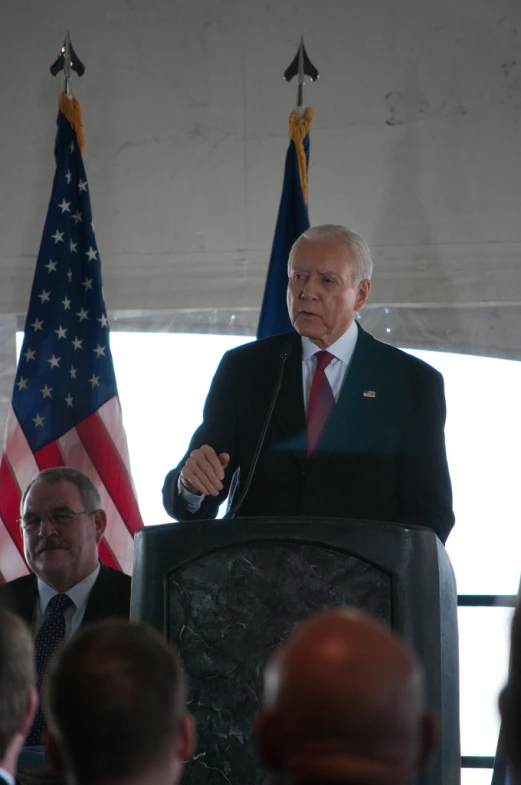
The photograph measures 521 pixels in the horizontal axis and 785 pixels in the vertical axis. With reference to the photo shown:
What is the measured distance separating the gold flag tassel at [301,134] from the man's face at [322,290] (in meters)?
1.52

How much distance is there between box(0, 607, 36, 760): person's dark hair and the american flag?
8.72 ft

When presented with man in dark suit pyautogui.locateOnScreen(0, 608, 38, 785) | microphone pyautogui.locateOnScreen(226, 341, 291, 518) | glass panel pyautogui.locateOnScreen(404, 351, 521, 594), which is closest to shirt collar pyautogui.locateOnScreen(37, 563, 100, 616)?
microphone pyautogui.locateOnScreen(226, 341, 291, 518)

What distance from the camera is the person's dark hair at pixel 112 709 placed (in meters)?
0.98

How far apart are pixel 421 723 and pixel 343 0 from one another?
3.87 metres

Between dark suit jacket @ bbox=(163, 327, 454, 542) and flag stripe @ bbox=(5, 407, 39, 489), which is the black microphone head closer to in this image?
dark suit jacket @ bbox=(163, 327, 454, 542)

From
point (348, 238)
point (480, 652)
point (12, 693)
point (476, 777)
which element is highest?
point (348, 238)

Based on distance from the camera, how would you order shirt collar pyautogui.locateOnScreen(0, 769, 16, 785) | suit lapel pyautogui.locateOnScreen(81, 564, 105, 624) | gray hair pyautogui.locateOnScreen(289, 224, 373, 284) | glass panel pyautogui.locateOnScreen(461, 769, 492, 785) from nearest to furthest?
shirt collar pyautogui.locateOnScreen(0, 769, 16, 785), gray hair pyautogui.locateOnScreen(289, 224, 373, 284), suit lapel pyautogui.locateOnScreen(81, 564, 105, 624), glass panel pyautogui.locateOnScreen(461, 769, 492, 785)

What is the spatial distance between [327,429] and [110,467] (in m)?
1.85

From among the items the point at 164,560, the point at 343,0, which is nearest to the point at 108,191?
the point at 343,0

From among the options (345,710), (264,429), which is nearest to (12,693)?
(345,710)

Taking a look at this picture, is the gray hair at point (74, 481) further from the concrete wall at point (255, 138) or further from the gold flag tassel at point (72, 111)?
the gold flag tassel at point (72, 111)

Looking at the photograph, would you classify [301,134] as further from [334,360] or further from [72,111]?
[334,360]

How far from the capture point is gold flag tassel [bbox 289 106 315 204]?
3.99 m

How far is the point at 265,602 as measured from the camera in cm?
172
